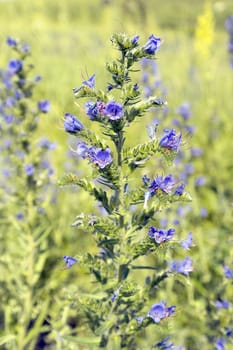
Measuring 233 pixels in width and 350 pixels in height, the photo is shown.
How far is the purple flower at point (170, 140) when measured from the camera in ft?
4.75

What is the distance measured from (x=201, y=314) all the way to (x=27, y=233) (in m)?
0.98

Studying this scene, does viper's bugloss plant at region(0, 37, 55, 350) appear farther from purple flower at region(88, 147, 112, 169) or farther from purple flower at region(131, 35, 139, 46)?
purple flower at region(131, 35, 139, 46)

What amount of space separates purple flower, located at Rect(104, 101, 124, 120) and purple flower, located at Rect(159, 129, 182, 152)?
0.16 meters

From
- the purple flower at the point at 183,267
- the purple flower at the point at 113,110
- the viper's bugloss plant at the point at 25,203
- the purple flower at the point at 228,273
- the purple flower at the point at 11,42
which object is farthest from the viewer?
the purple flower at the point at 11,42

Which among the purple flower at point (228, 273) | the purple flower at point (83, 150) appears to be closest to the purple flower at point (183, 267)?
the purple flower at point (228, 273)

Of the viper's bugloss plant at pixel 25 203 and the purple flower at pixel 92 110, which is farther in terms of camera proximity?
the viper's bugloss plant at pixel 25 203

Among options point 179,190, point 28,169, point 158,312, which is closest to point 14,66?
point 28,169

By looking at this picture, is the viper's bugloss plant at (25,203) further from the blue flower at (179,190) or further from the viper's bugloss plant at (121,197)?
the blue flower at (179,190)

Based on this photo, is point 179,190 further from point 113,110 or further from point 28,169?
point 28,169

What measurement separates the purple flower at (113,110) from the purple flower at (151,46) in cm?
22

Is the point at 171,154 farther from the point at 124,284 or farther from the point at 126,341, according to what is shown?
the point at 126,341

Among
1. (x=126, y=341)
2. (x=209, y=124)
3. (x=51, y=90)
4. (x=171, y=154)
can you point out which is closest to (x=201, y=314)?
(x=126, y=341)

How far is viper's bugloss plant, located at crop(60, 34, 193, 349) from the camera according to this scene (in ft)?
4.72

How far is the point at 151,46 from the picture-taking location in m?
1.48
